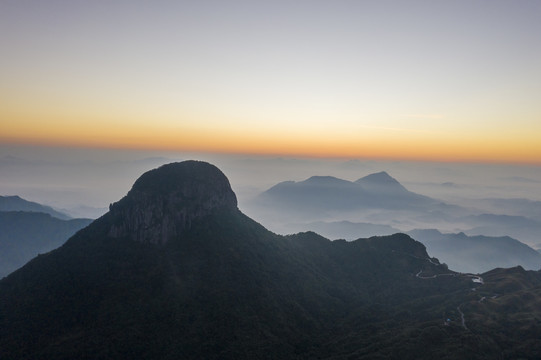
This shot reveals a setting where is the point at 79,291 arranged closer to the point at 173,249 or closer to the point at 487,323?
the point at 173,249

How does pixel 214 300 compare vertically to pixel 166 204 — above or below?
below

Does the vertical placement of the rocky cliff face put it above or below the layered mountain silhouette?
above

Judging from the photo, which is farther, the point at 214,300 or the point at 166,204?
the point at 166,204

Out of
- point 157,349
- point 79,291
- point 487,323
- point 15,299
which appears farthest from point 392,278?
point 15,299

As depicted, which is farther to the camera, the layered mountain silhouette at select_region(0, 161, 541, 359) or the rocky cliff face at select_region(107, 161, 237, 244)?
the rocky cliff face at select_region(107, 161, 237, 244)

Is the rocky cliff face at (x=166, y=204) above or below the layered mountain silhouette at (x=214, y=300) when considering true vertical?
above
